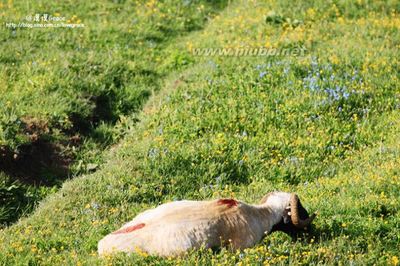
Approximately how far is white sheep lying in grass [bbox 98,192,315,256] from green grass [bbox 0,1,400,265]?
0.17 meters

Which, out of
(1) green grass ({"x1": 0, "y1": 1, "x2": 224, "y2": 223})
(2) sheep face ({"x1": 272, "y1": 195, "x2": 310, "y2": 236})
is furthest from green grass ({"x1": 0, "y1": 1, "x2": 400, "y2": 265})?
(1) green grass ({"x1": 0, "y1": 1, "x2": 224, "y2": 223})

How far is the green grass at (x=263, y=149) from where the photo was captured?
952cm

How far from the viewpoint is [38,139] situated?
13.0 metres

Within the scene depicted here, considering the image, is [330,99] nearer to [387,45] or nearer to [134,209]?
[387,45]

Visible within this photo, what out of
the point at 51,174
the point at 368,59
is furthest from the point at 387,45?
the point at 51,174

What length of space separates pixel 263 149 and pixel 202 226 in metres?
3.75

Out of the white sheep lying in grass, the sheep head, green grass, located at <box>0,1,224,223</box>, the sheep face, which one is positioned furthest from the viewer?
green grass, located at <box>0,1,224,223</box>

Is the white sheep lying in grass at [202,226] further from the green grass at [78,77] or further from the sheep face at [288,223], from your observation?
the green grass at [78,77]

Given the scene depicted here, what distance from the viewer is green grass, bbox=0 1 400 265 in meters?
9.52

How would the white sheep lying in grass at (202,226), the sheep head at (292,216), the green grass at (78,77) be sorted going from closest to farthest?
the white sheep lying in grass at (202,226)
the sheep head at (292,216)
the green grass at (78,77)

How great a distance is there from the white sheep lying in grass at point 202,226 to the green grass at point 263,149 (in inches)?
6.9

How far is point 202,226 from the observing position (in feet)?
29.3

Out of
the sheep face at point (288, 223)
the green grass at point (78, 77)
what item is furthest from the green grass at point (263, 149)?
the green grass at point (78, 77)

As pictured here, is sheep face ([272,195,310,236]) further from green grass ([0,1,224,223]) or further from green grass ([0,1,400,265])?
green grass ([0,1,224,223])
